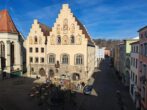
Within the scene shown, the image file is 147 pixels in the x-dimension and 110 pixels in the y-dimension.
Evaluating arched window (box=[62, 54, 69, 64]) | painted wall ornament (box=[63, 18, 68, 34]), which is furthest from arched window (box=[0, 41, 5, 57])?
painted wall ornament (box=[63, 18, 68, 34])

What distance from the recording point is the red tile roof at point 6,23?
184 ft

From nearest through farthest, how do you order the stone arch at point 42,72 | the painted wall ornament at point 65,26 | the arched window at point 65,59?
the painted wall ornament at point 65,26
the arched window at point 65,59
the stone arch at point 42,72

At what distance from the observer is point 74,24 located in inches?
2119

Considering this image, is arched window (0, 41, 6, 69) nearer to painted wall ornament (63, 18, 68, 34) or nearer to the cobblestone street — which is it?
the cobblestone street

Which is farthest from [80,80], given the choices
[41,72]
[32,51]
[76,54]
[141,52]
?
[141,52]

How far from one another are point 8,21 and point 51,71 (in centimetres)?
1870

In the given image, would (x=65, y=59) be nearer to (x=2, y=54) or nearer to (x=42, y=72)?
(x=42, y=72)

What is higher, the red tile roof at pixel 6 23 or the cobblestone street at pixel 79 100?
the red tile roof at pixel 6 23

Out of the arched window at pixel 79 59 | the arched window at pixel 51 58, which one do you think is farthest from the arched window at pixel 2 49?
the arched window at pixel 79 59

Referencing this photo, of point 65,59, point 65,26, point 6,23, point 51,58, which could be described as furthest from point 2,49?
point 65,26

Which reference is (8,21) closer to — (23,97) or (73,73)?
(73,73)

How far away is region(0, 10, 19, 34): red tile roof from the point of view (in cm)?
5606

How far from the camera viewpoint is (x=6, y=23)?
57.1 m

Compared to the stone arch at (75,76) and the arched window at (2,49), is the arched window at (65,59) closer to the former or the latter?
the stone arch at (75,76)
